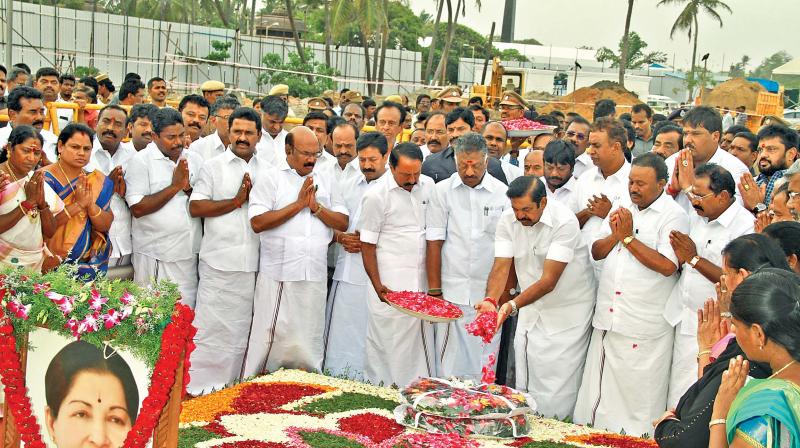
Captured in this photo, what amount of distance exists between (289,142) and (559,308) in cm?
279

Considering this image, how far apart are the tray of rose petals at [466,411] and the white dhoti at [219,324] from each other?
2.29m

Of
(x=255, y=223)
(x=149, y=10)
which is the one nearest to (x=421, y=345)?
(x=255, y=223)

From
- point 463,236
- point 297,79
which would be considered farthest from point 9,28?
point 297,79

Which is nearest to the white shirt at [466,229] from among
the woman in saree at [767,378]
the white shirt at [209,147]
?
the white shirt at [209,147]

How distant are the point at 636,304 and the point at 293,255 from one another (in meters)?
3.02

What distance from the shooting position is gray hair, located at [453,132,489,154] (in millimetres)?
8562

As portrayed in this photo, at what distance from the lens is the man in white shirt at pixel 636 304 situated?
789 cm

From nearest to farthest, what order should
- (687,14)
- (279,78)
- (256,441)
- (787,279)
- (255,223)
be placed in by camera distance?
(787,279) → (256,441) → (255,223) → (279,78) → (687,14)

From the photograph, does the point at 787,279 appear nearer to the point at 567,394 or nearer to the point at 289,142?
the point at 567,394

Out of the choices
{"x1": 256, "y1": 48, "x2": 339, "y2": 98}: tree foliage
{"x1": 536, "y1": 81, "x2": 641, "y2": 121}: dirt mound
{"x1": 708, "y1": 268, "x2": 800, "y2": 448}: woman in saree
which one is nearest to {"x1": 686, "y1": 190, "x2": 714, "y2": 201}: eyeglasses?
{"x1": 708, "y1": 268, "x2": 800, "y2": 448}: woman in saree

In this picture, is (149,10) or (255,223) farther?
(149,10)

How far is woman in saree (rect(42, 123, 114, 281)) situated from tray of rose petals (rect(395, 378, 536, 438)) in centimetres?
279

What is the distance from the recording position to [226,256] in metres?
9.10

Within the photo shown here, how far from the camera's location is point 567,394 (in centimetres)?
849
